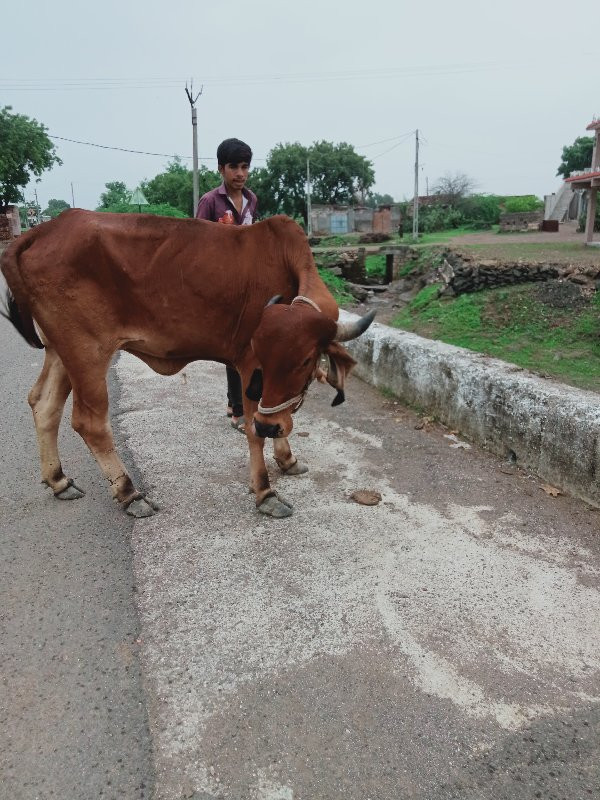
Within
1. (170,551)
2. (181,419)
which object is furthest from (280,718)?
(181,419)

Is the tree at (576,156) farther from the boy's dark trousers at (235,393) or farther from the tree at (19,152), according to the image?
the boy's dark trousers at (235,393)

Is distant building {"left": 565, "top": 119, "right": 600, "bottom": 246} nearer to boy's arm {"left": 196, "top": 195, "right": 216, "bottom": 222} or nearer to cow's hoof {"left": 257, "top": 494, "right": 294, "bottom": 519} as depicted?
boy's arm {"left": 196, "top": 195, "right": 216, "bottom": 222}

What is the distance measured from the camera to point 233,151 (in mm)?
4215

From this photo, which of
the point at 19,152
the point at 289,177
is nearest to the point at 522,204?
the point at 289,177

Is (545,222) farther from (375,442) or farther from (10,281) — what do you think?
(10,281)

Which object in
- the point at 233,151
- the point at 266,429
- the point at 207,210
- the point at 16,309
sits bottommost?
the point at 266,429

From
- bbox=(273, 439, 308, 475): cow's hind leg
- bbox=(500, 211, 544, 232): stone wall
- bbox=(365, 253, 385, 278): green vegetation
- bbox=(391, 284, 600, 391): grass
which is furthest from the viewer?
bbox=(500, 211, 544, 232): stone wall

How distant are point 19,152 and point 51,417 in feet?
122

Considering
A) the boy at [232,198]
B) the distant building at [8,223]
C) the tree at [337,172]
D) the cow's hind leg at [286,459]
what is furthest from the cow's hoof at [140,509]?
the tree at [337,172]

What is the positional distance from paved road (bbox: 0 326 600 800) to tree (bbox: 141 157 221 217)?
39.9 m

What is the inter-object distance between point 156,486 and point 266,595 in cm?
144

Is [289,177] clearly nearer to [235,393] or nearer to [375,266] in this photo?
[375,266]

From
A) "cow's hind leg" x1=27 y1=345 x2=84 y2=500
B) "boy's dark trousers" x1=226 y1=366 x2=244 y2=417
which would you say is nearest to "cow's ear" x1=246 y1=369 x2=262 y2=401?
"cow's hind leg" x1=27 y1=345 x2=84 y2=500

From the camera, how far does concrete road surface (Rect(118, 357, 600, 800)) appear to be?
76.1 inches
